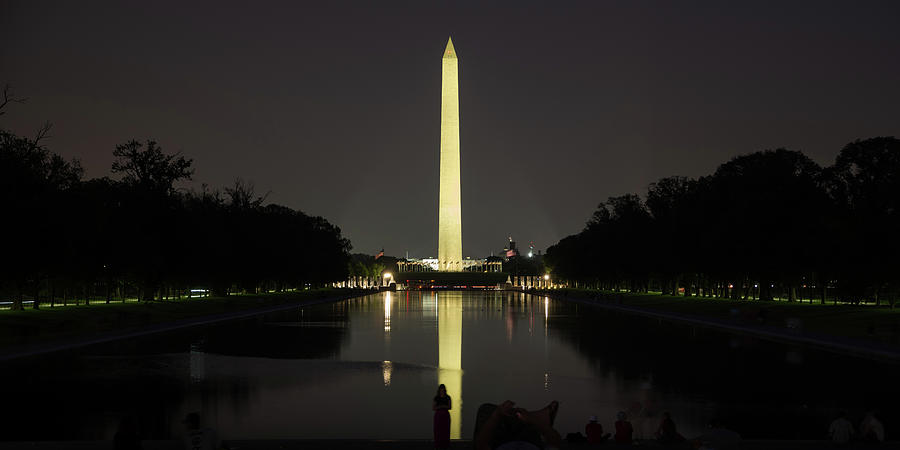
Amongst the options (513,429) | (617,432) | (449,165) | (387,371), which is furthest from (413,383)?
(449,165)

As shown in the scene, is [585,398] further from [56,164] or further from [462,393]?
[56,164]

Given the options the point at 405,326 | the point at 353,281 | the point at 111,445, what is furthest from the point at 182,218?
the point at 353,281

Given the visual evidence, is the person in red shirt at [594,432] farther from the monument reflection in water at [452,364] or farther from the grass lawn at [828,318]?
the grass lawn at [828,318]

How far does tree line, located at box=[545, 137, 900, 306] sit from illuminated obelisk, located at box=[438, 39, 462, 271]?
A: 46483 mm

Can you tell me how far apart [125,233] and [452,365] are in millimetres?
35977

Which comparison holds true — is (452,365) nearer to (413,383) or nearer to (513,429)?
(413,383)

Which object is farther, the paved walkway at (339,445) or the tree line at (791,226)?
the tree line at (791,226)

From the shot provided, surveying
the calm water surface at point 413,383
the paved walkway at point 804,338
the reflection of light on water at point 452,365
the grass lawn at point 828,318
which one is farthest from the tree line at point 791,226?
the reflection of light on water at point 452,365

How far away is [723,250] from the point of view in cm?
6369

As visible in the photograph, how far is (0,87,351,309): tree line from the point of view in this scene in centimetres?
3950

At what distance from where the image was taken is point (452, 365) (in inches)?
1034

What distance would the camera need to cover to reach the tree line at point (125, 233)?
39.5m

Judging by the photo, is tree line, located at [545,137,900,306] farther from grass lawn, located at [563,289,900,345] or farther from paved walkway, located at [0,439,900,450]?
paved walkway, located at [0,439,900,450]

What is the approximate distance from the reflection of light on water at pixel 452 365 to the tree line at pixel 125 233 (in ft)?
63.0
